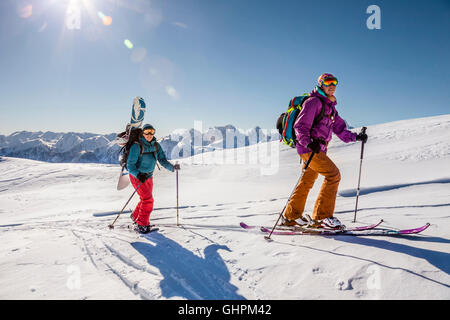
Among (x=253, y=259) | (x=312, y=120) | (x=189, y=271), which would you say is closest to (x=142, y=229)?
(x=189, y=271)

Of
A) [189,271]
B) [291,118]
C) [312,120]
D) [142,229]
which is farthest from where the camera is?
[142,229]

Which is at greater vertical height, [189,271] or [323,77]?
[323,77]

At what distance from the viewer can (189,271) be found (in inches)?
116

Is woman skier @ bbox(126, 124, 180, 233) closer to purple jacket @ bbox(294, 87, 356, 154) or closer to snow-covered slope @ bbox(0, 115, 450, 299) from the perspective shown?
snow-covered slope @ bbox(0, 115, 450, 299)

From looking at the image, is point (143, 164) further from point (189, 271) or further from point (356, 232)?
point (356, 232)

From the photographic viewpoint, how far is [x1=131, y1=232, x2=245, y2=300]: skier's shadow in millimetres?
2441

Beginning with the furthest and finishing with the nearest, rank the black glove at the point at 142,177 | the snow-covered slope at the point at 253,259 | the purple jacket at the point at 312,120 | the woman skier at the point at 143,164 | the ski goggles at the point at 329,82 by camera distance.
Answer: the woman skier at the point at 143,164 < the black glove at the point at 142,177 < the ski goggles at the point at 329,82 < the purple jacket at the point at 312,120 < the snow-covered slope at the point at 253,259

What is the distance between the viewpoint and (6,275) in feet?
9.22

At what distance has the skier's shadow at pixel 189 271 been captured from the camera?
244 cm

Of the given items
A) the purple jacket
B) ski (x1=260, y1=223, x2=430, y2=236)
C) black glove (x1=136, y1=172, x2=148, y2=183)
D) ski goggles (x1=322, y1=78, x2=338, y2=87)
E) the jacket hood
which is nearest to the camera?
ski (x1=260, y1=223, x2=430, y2=236)

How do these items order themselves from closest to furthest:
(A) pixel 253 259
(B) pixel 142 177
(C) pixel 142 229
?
(A) pixel 253 259 → (B) pixel 142 177 → (C) pixel 142 229

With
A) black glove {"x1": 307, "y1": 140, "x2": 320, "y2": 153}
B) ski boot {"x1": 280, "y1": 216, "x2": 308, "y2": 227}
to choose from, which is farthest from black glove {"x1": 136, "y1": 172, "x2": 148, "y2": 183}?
black glove {"x1": 307, "y1": 140, "x2": 320, "y2": 153}

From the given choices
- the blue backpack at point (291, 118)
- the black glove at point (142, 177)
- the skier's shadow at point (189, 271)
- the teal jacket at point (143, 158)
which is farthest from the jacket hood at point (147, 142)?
the blue backpack at point (291, 118)

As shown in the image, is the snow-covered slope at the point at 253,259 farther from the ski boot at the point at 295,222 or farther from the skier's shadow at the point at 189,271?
the ski boot at the point at 295,222
